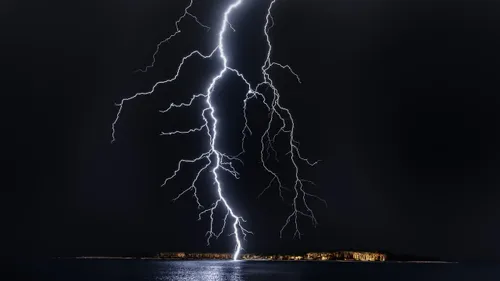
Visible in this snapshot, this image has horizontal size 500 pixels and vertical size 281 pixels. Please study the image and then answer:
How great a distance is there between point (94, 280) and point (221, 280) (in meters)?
6.63

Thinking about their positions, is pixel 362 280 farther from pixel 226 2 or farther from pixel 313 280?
pixel 226 2

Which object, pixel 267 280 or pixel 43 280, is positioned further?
pixel 267 280

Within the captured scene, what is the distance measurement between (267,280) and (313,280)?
9.06ft

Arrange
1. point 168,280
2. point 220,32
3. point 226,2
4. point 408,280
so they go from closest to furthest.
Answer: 1. point 220,32
2. point 226,2
3. point 168,280
4. point 408,280

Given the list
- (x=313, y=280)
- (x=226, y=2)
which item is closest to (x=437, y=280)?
(x=313, y=280)

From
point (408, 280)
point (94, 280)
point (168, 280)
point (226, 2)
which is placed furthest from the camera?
point (408, 280)

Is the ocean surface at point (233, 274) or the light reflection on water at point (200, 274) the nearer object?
the ocean surface at point (233, 274)

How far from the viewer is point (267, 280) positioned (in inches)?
1252

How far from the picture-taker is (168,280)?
32469 mm

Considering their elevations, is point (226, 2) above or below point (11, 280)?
above

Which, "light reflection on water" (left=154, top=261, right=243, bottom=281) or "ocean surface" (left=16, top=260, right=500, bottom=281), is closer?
"ocean surface" (left=16, top=260, right=500, bottom=281)

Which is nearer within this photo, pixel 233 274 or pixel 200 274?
pixel 233 274

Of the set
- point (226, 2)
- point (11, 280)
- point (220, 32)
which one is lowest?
point (11, 280)

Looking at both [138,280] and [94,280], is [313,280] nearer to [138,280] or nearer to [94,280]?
[138,280]
